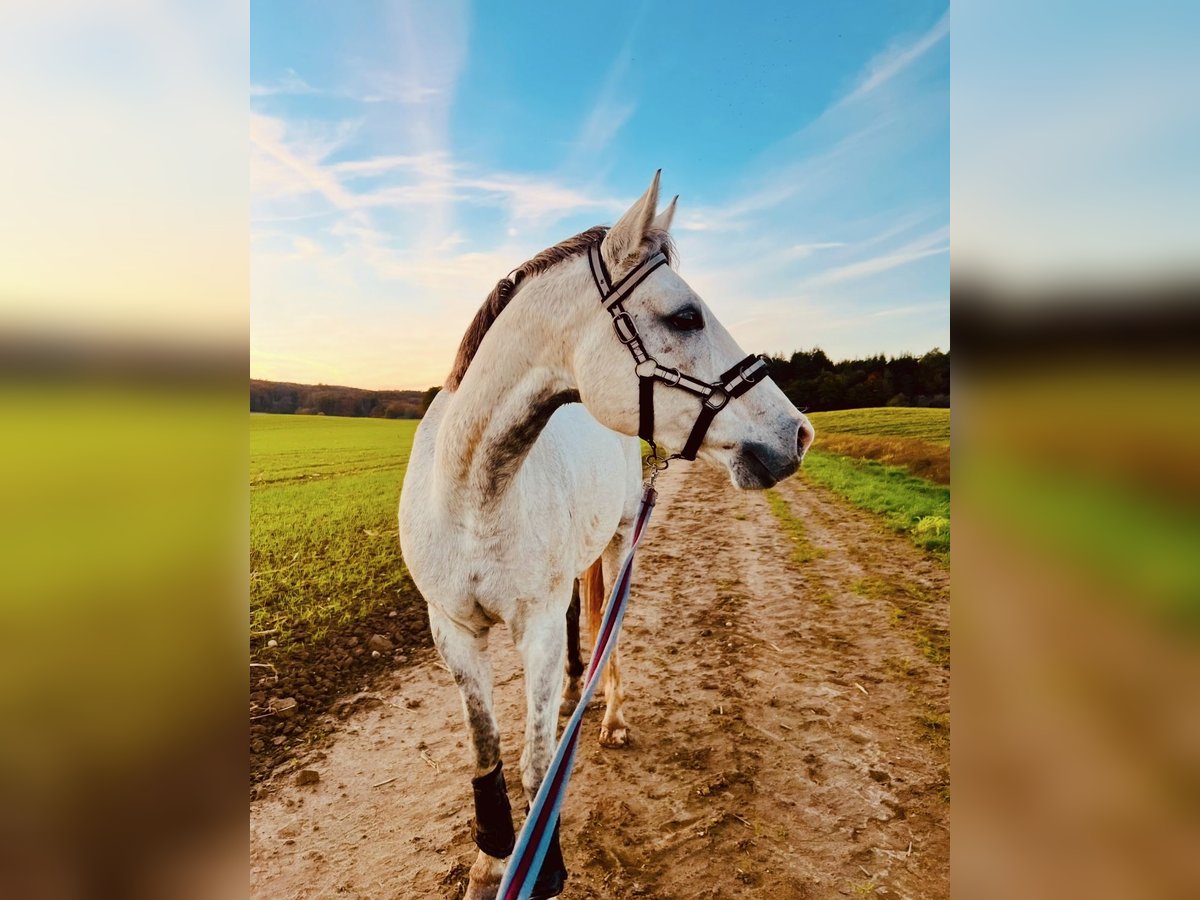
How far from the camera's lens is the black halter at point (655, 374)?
1.58 meters

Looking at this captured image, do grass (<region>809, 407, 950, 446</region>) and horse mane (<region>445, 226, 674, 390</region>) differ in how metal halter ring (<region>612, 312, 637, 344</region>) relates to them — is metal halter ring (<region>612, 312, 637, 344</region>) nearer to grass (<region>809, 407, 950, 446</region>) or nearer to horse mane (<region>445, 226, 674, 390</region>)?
horse mane (<region>445, 226, 674, 390</region>)

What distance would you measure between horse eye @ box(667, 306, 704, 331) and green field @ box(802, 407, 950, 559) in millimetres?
5736

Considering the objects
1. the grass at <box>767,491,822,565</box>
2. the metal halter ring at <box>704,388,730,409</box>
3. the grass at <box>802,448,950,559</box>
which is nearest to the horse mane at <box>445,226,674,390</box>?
the metal halter ring at <box>704,388,730,409</box>

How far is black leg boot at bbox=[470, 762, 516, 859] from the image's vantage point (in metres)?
2.02

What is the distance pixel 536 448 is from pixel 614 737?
1986 millimetres

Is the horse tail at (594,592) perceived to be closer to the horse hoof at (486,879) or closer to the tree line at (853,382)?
the horse hoof at (486,879)

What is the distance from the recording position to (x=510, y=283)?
186 cm

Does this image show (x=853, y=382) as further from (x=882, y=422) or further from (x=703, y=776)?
(x=703, y=776)

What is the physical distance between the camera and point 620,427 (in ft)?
5.58

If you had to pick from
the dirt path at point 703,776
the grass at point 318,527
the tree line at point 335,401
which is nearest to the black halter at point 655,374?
the dirt path at point 703,776

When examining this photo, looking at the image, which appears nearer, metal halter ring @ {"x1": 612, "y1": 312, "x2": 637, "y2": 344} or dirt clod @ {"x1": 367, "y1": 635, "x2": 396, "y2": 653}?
metal halter ring @ {"x1": 612, "y1": 312, "x2": 637, "y2": 344}

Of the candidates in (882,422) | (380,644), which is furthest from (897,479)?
(380,644)
